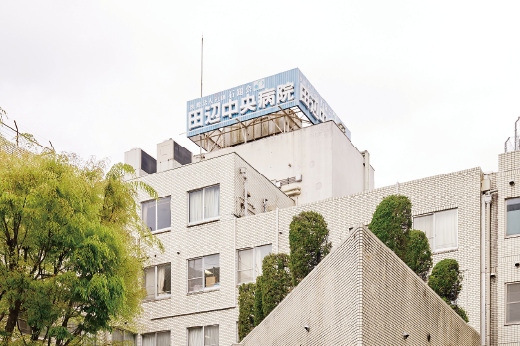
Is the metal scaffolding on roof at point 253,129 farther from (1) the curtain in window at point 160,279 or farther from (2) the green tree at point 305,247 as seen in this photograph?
(2) the green tree at point 305,247

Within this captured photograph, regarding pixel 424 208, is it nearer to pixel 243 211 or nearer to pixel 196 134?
pixel 243 211

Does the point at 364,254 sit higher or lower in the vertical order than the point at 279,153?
lower

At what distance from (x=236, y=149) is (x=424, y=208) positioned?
16.7m

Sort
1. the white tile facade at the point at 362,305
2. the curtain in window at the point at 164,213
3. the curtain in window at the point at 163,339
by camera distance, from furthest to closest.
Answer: the curtain in window at the point at 164,213, the curtain in window at the point at 163,339, the white tile facade at the point at 362,305

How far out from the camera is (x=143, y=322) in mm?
31953

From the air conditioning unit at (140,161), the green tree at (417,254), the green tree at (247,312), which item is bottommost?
the green tree at (247,312)

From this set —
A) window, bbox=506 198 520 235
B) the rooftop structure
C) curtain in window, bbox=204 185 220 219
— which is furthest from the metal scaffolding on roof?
window, bbox=506 198 520 235

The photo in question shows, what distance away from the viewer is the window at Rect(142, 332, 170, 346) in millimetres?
31547

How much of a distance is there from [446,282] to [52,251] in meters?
11.7

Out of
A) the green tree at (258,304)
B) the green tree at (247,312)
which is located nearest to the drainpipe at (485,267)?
the green tree at (258,304)

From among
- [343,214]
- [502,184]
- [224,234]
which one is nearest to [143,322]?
[224,234]

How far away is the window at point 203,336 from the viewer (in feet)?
99.0

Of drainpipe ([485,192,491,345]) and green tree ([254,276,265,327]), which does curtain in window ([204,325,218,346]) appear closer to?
green tree ([254,276,265,327])

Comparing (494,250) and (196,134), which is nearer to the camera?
(494,250)
